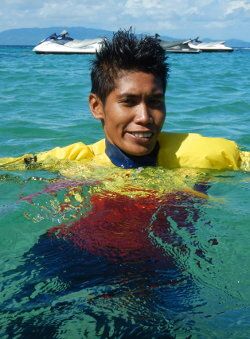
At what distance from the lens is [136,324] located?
1.89 meters

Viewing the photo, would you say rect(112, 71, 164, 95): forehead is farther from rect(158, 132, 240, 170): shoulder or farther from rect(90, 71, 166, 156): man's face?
rect(158, 132, 240, 170): shoulder

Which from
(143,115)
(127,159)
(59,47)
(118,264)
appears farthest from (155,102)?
(59,47)

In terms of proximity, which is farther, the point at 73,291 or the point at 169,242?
the point at 169,242

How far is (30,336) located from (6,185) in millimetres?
2039

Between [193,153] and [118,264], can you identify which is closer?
[118,264]

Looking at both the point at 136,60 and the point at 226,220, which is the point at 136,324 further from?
the point at 136,60

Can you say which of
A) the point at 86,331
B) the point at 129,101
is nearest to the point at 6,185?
the point at 129,101

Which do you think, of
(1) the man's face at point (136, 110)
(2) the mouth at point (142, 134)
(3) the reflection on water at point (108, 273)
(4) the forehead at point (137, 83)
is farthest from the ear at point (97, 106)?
(3) the reflection on water at point (108, 273)

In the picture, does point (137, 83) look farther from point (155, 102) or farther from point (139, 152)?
point (139, 152)

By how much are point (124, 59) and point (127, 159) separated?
68 cm

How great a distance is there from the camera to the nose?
3.10 meters

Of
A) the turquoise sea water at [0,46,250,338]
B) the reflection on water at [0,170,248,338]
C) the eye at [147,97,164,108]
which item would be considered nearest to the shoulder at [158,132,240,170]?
the turquoise sea water at [0,46,250,338]

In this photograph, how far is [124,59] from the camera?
3.20 m

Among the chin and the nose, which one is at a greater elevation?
the nose
